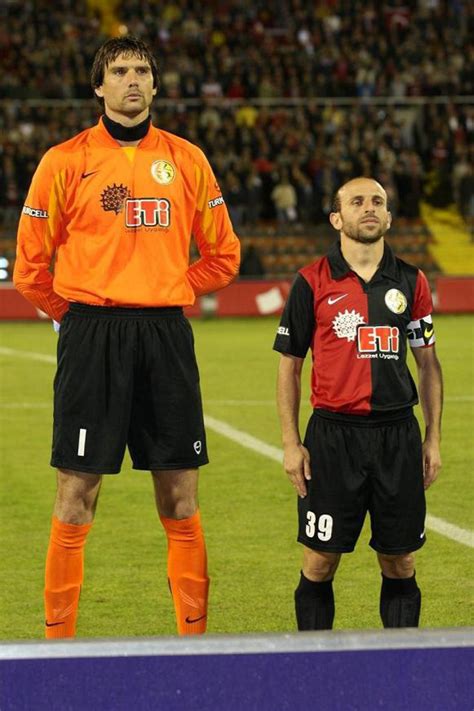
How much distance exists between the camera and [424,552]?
21.8 ft

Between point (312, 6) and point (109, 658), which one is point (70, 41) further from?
point (109, 658)

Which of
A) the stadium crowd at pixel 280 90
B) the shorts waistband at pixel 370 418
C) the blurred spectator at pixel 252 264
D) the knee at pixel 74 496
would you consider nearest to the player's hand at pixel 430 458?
the shorts waistband at pixel 370 418

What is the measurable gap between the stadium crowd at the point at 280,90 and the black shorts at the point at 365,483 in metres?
20.9

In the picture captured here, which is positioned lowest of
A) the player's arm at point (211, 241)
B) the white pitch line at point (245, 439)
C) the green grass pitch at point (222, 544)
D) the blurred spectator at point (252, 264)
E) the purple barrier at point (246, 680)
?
the white pitch line at point (245, 439)

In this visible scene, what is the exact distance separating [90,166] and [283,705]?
8.11 ft

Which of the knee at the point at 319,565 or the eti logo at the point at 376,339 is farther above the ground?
the eti logo at the point at 376,339

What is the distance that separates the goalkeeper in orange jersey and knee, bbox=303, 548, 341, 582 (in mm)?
460

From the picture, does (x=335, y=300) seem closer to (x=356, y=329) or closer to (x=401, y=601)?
(x=356, y=329)

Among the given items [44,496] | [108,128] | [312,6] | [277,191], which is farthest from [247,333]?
[312,6]

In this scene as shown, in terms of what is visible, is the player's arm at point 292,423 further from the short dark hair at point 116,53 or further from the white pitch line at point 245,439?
the white pitch line at point 245,439

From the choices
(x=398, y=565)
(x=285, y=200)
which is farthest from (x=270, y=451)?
(x=285, y=200)

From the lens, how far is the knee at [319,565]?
4.41 meters

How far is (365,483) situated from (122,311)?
95cm

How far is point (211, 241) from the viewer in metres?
4.67
